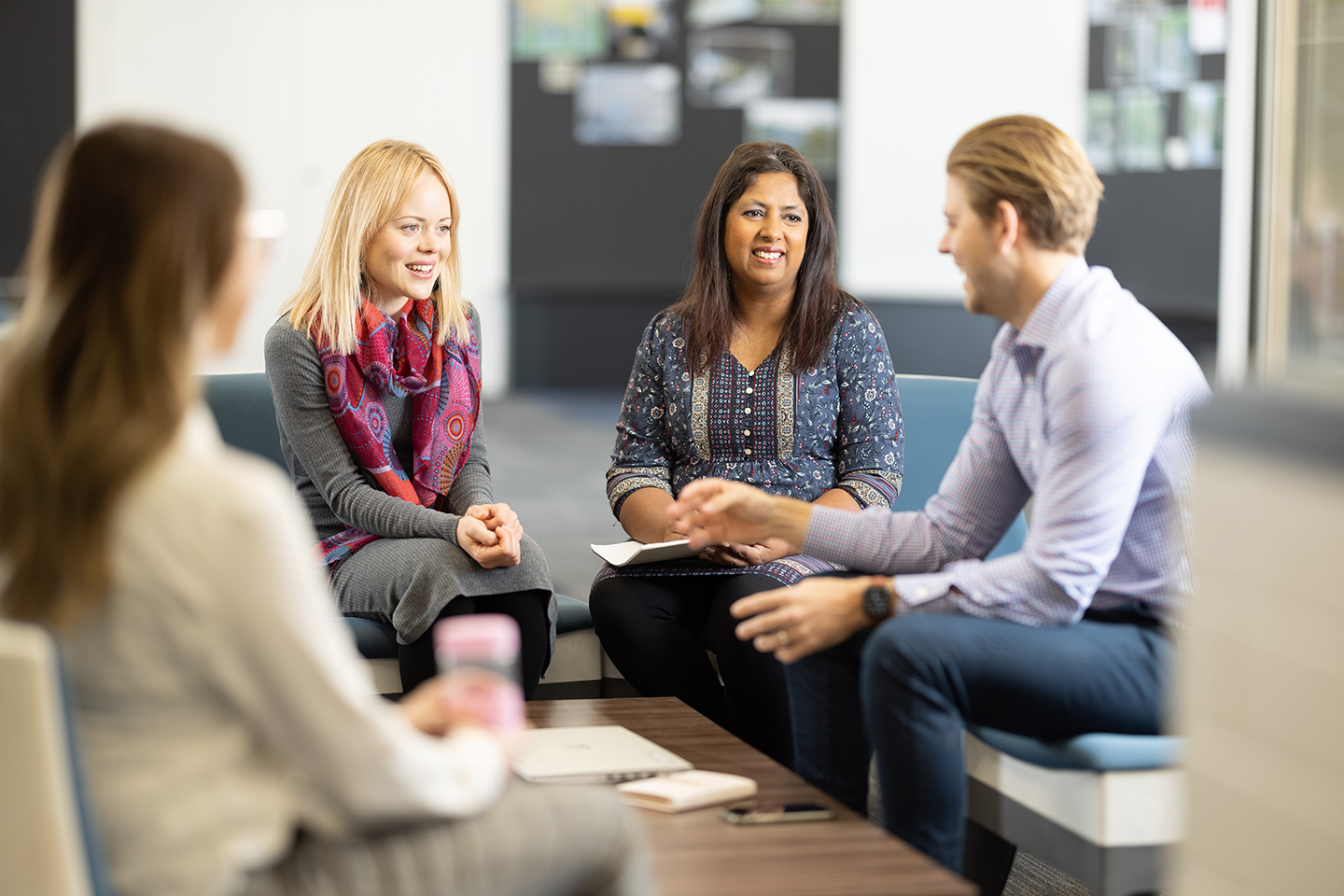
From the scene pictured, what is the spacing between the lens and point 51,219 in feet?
3.59

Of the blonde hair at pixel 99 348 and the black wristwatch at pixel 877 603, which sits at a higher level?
the blonde hair at pixel 99 348

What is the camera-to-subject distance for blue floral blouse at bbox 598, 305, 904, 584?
2.59 metres

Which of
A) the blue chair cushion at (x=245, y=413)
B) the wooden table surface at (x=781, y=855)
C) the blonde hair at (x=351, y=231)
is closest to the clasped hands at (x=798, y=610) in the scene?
the wooden table surface at (x=781, y=855)

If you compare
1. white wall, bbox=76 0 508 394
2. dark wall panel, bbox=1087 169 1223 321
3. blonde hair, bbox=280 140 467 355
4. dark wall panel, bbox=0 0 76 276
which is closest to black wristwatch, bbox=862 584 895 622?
blonde hair, bbox=280 140 467 355

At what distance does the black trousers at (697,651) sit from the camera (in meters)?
2.30

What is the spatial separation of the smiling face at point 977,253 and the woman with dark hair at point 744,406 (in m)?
0.67

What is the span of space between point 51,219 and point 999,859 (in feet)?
5.36

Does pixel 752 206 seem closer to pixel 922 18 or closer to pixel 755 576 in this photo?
pixel 755 576

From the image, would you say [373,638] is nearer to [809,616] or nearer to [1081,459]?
[809,616]

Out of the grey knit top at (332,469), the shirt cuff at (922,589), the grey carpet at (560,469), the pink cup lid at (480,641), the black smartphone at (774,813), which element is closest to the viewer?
the pink cup lid at (480,641)

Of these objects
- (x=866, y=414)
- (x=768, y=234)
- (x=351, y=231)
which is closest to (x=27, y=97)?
(x=351, y=231)

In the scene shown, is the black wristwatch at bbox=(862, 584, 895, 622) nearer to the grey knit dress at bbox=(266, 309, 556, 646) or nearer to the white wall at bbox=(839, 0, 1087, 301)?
the grey knit dress at bbox=(266, 309, 556, 646)

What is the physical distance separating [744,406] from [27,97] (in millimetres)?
5570

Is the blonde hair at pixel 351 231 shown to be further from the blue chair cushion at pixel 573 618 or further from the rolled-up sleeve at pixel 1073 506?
the rolled-up sleeve at pixel 1073 506
